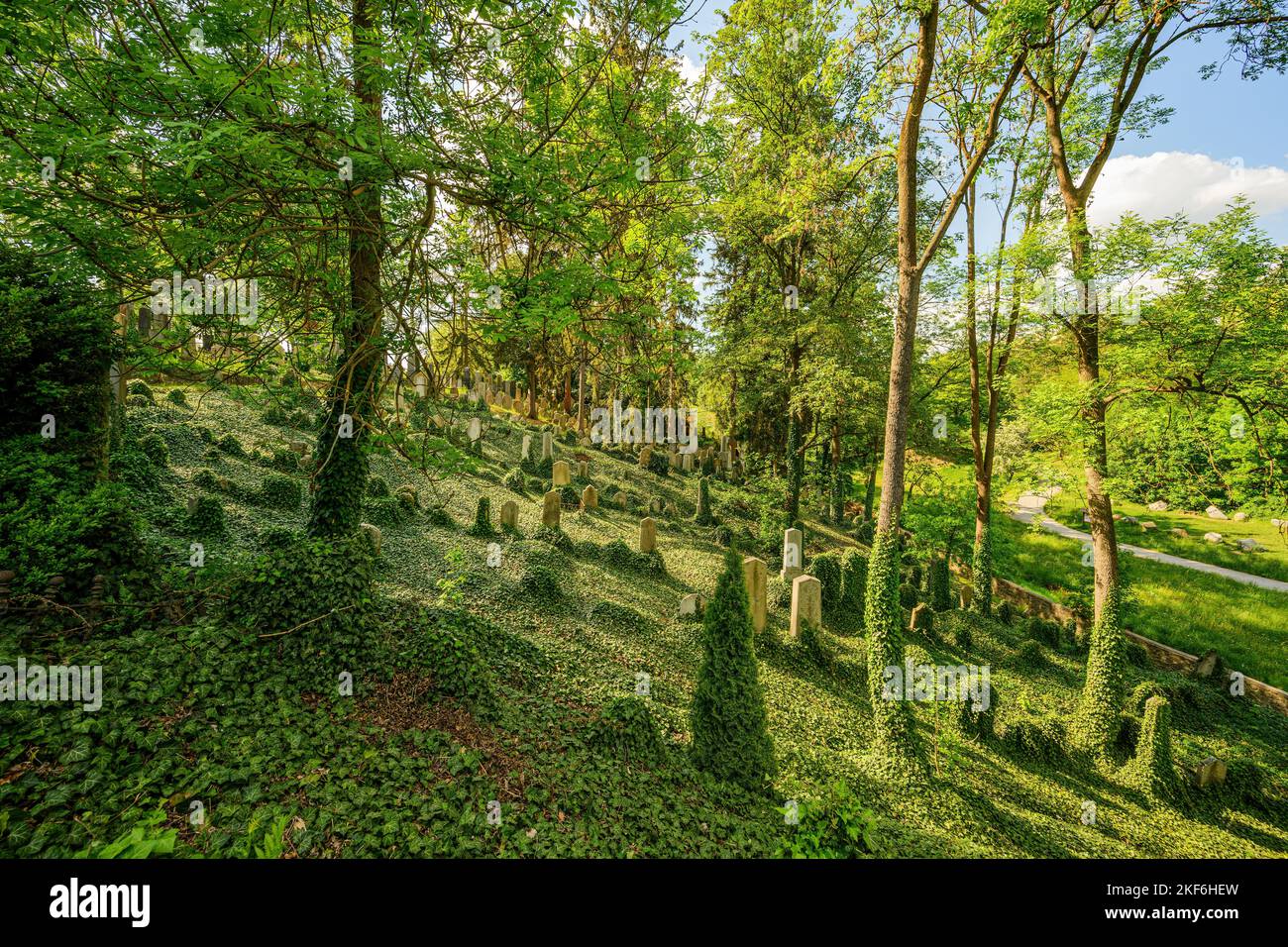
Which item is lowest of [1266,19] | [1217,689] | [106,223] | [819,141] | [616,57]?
[1217,689]

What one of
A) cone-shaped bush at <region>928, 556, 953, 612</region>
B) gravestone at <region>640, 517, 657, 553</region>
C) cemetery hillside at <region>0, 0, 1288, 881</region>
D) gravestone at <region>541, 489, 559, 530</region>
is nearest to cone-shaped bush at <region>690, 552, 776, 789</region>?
cemetery hillside at <region>0, 0, 1288, 881</region>

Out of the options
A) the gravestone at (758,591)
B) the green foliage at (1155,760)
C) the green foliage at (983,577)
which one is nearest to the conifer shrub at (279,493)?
the gravestone at (758,591)

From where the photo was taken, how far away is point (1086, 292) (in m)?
7.62

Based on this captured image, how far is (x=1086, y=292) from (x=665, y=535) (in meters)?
9.91

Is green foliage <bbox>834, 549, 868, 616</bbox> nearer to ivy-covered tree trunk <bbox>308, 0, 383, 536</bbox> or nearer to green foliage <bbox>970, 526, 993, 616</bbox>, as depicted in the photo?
green foliage <bbox>970, 526, 993, 616</bbox>

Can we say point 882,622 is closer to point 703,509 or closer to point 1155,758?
point 1155,758

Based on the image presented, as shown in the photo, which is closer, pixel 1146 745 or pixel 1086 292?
pixel 1146 745

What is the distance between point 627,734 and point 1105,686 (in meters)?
8.63

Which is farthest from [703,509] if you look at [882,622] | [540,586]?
[882,622]

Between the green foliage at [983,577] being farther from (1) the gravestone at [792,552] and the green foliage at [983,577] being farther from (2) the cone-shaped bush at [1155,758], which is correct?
(2) the cone-shaped bush at [1155,758]

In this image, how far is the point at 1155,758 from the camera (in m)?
6.68

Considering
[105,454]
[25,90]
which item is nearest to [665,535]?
[105,454]

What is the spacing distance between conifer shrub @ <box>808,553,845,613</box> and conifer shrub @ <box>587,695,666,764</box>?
7309 mm
